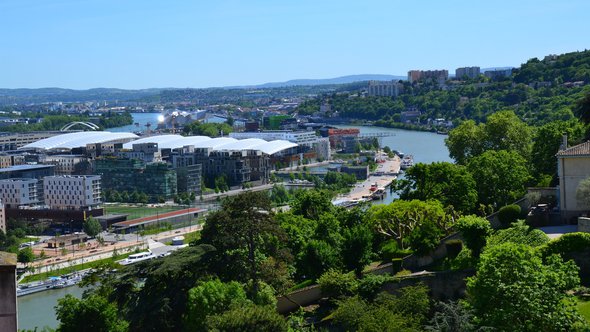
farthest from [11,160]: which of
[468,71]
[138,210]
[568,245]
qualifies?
[468,71]

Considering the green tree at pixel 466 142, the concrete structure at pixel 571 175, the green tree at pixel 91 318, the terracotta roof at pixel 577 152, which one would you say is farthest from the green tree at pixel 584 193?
the green tree at pixel 466 142

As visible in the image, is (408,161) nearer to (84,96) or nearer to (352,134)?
(352,134)

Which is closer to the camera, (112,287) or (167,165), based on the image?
(112,287)

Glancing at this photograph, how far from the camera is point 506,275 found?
6.84 m

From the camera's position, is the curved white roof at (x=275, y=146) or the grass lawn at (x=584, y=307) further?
the curved white roof at (x=275, y=146)

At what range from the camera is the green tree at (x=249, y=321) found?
7672 mm

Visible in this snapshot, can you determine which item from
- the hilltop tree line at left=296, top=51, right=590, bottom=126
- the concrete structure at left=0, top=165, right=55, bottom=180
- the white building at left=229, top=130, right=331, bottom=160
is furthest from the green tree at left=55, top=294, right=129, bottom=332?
the white building at left=229, top=130, right=331, bottom=160

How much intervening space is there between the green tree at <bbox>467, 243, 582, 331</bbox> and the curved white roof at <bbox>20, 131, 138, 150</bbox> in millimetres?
36604

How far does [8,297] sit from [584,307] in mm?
5377

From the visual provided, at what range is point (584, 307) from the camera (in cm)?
737

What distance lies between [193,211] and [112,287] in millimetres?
17912

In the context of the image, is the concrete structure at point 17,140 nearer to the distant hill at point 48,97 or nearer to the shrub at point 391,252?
the shrub at point 391,252

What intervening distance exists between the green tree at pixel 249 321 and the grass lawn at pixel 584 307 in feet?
8.19

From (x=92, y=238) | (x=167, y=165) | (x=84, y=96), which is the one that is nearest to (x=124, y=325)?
(x=92, y=238)
